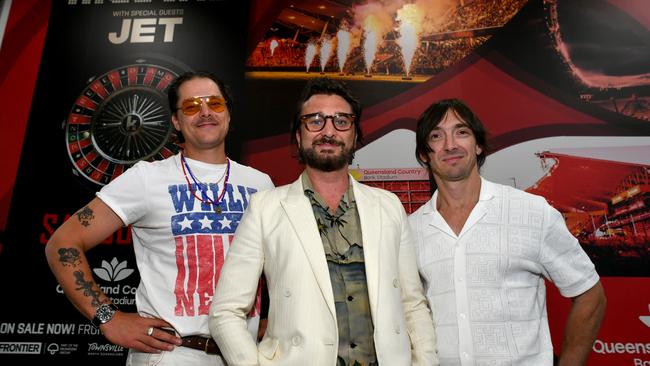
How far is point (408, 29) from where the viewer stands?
10.9 ft

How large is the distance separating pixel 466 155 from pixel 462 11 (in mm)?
1995

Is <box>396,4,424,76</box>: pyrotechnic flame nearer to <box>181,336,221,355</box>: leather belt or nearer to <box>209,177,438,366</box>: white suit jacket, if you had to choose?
<box>209,177,438,366</box>: white suit jacket

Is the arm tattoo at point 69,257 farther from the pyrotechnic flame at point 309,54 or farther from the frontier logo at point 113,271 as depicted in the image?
the pyrotechnic flame at point 309,54

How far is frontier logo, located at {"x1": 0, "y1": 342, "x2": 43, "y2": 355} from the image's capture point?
2.98 metres

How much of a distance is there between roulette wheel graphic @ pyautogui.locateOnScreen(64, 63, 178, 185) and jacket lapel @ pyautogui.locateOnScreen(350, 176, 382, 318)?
2220 millimetres

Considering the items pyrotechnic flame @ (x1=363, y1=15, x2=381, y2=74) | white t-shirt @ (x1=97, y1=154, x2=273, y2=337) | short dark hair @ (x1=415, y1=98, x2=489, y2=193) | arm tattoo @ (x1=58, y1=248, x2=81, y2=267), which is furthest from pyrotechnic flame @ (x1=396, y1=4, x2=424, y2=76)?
arm tattoo @ (x1=58, y1=248, x2=81, y2=267)

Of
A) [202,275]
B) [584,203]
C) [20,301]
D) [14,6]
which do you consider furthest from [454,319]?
[14,6]

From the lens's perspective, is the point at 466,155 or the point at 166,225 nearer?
the point at 166,225

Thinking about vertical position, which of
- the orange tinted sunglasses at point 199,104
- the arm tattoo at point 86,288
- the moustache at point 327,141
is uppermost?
the orange tinted sunglasses at point 199,104

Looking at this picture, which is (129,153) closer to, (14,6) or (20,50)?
(20,50)

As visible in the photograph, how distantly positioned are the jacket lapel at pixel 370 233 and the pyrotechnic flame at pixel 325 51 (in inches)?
77.3

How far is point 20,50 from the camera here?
11.6 ft

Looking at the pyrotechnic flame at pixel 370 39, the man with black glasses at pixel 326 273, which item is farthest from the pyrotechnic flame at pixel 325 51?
the man with black glasses at pixel 326 273

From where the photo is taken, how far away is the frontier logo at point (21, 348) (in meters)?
2.98
